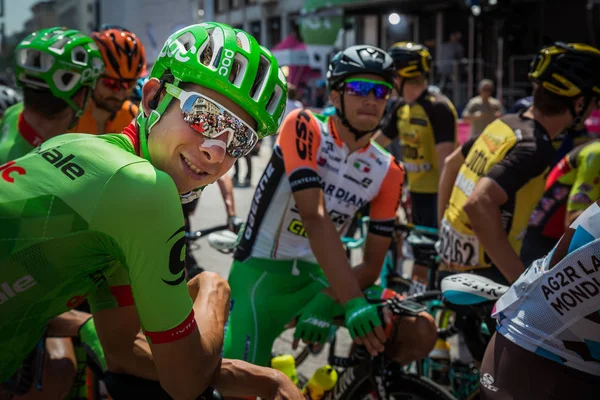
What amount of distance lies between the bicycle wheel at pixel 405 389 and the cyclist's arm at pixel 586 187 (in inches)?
59.1

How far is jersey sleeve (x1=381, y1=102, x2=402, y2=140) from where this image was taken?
23.0 ft

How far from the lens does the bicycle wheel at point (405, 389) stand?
3.05 m

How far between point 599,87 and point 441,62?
16.7 metres

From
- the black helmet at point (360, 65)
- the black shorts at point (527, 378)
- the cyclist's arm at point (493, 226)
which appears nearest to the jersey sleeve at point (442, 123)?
the black helmet at point (360, 65)

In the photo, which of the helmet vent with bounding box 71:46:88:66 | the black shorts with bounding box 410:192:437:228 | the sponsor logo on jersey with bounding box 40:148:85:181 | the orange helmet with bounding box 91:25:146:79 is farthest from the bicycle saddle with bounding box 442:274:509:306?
the black shorts with bounding box 410:192:437:228

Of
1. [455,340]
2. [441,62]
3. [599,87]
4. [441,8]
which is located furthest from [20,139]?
[441,8]

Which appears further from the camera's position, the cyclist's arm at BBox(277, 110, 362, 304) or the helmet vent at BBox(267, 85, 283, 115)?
the cyclist's arm at BBox(277, 110, 362, 304)

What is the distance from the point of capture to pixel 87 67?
4.23m

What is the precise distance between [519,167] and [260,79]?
6.27 ft

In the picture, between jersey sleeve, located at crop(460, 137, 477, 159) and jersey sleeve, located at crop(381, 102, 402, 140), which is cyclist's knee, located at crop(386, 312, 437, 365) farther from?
jersey sleeve, located at crop(381, 102, 402, 140)

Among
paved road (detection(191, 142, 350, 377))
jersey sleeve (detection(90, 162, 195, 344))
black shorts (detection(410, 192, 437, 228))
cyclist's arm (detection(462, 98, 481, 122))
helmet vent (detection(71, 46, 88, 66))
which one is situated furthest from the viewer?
cyclist's arm (detection(462, 98, 481, 122))

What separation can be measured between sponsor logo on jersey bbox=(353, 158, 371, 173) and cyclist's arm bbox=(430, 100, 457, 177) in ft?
10.7

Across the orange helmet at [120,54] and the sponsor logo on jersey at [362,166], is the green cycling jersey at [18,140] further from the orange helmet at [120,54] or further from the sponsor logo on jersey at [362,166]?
the sponsor logo on jersey at [362,166]

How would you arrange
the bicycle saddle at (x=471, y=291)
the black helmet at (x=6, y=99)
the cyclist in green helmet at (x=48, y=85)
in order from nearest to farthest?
the bicycle saddle at (x=471, y=291)
the cyclist in green helmet at (x=48, y=85)
the black helmet at (x=6, y=99)
